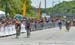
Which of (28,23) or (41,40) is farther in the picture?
(28,23)

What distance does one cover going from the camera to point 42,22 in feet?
204

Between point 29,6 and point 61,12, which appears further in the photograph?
point 61,12

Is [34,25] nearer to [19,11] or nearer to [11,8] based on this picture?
[11,8]

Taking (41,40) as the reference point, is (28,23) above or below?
above

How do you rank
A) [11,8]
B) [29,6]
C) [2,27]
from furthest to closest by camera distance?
[29,6] → [11,8] → [2,27]

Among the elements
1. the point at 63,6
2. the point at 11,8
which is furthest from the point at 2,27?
the point at 63,6

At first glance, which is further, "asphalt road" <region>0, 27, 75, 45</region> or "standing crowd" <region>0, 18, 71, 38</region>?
"standing crowd" <region>0, 18, 71, 38</region>

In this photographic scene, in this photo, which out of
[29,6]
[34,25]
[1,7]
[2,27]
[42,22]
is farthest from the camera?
[29,6]

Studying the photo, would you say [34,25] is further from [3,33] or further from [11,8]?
[11,8]

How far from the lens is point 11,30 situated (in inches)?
1581

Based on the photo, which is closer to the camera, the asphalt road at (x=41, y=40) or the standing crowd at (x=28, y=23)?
the asphalt road at (x=41, y=40)

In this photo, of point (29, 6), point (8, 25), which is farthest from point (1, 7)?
point (8, 25)

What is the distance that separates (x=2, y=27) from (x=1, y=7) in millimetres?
58788

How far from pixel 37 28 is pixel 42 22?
364cm
